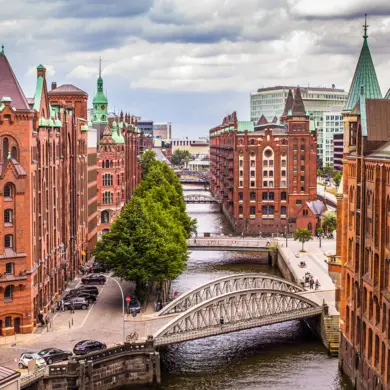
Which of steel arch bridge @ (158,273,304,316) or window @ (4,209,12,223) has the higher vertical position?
window @ (4,209,12,223)

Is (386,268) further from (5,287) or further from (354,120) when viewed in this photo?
(5,287)

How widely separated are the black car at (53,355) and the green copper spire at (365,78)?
32.0m

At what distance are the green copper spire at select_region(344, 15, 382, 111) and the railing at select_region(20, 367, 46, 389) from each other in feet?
111

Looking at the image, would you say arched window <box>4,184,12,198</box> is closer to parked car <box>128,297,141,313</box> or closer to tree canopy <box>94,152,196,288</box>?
tree canopy <box>94,152,196,288</box>

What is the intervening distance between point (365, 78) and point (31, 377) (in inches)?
1471

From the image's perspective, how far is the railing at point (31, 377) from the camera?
5895 centimetres

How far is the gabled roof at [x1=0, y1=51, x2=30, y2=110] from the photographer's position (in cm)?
7475

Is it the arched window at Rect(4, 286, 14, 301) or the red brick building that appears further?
the arched window at Rect(4, 286, 14, 301)

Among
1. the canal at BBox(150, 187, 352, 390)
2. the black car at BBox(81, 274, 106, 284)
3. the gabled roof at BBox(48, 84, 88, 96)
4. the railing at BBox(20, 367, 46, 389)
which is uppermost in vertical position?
the gabled roof at BBox(48, 84, 88, 96)

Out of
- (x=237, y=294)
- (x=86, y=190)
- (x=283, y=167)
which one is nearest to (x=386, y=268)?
(x=237, y=294)

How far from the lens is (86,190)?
11581 centimetres

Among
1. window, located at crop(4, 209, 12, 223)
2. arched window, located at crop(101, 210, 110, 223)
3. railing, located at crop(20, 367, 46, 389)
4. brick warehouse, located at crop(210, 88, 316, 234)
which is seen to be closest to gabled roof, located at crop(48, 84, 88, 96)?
arched window, located at crop(101, 210, 110, 223)

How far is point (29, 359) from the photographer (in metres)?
62.6

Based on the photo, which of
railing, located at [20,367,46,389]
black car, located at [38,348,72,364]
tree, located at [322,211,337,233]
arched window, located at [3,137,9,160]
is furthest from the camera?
tree, located at [322,211,337,233]
